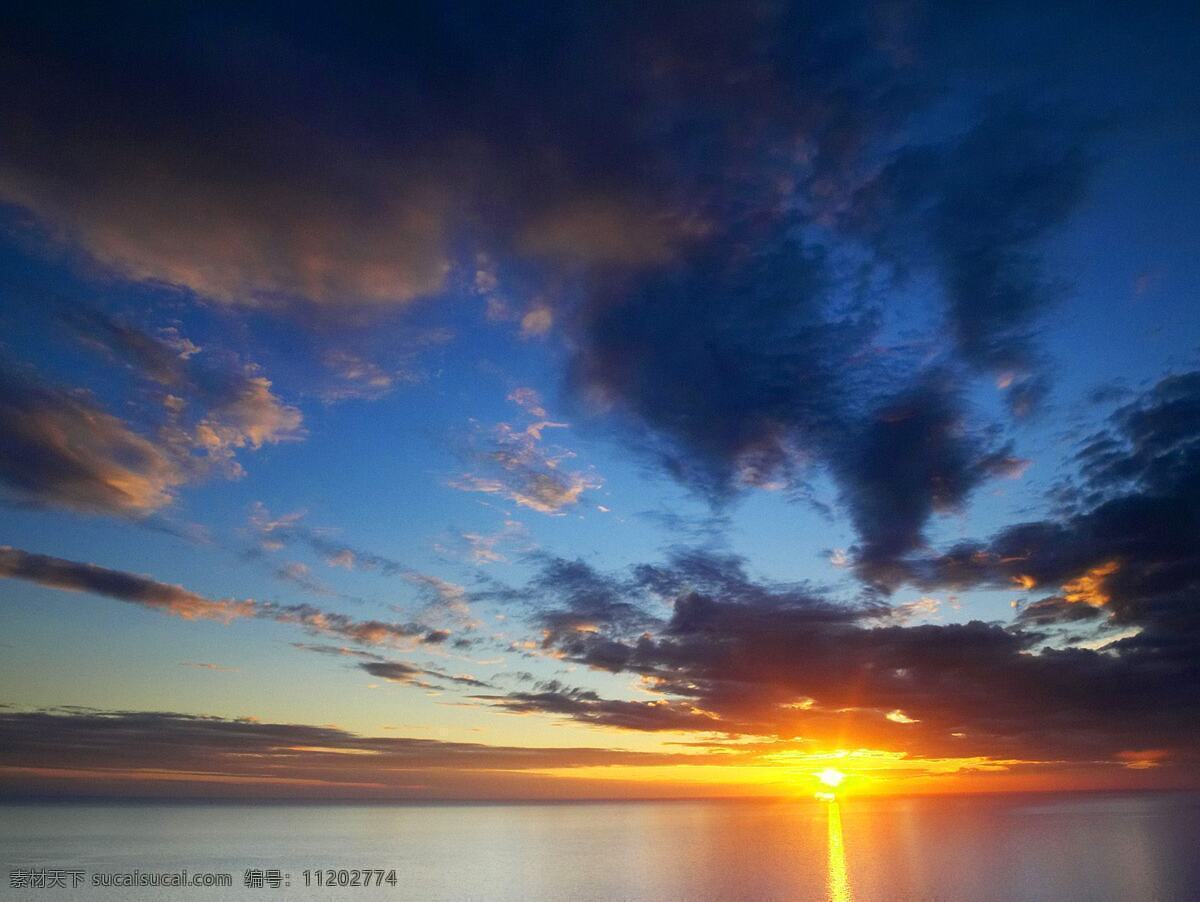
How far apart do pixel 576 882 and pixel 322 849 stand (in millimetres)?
91232

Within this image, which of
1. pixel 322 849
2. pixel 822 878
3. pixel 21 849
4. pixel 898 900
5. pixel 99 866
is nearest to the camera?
pixel 898 900

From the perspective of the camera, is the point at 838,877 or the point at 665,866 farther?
the point at 665,866

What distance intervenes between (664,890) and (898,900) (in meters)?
30.0

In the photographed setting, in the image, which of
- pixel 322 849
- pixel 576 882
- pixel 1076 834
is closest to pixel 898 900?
pixel 576 882

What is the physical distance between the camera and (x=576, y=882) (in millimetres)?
103125

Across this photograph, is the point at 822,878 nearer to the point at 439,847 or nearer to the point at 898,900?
the point at 898,900

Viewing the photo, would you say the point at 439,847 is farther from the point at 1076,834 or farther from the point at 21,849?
the point at 1076,834

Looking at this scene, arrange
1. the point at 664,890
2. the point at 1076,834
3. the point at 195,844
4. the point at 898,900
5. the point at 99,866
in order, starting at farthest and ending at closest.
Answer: the point at 1076,834
the point at 195,844
the point at 99,866
the point at 664,890
the point at 898,900

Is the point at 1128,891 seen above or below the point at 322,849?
above

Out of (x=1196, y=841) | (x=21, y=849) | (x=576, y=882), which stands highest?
(x=1196, y=841)

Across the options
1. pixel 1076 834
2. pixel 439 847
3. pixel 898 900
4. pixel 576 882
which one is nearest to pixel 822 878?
pixel 898 900

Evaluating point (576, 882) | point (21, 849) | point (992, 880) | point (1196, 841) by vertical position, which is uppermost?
point (1196, 841)

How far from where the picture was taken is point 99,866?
381 ft

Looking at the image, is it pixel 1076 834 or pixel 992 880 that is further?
pixel 1076 834
